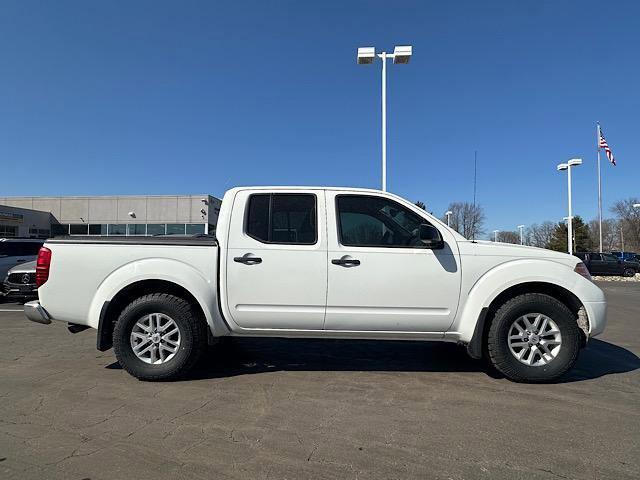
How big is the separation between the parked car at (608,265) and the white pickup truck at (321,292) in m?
26.3

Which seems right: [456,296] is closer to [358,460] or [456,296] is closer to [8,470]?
[358,460]

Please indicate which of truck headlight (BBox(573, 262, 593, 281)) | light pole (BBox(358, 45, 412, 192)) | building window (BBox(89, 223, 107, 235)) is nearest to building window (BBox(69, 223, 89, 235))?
building window (BBox(89, 223, 107, 235))

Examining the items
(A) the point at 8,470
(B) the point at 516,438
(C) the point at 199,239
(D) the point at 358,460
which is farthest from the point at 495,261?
(A) the point at 8,470

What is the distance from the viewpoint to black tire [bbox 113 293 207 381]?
4.23 meters

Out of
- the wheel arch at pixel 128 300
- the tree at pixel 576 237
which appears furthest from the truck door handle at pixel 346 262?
the tree at pixel 576 237

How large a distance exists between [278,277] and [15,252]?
11303mm

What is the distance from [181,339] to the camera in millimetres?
4238

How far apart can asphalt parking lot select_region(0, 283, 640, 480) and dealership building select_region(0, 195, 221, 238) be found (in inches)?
1426

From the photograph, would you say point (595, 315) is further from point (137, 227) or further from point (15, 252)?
point (137, 227)

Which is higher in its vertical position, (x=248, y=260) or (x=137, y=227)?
(x=137, y=227)

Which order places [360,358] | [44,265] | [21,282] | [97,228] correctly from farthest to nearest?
[97,228], [21,282], [360,358], [44,265]

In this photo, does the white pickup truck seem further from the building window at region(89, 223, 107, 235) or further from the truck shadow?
the building window at region(89, 223, 107, 235)

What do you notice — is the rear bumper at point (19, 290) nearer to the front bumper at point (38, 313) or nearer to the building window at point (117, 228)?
the front bumper at point (38, 313)

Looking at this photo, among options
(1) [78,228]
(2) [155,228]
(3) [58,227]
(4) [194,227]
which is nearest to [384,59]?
(4) [194,227]
